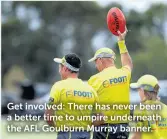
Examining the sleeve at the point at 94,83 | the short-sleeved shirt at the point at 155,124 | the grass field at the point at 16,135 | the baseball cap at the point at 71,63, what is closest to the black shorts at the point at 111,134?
the short-sleeved shirt at the point at 155,124

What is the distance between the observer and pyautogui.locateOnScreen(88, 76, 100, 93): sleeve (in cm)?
466

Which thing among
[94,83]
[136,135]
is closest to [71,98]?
[94,83]

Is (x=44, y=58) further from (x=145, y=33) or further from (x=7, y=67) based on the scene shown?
(x=145, y=33)

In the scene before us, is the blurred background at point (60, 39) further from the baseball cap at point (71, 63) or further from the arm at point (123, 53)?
the baseball cap at point (71, 63)

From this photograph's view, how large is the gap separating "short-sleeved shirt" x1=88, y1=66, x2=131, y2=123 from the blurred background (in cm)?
40

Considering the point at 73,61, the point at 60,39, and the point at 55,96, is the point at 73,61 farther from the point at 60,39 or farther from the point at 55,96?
the point at 60,39

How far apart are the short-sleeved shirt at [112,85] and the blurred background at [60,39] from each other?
401mm

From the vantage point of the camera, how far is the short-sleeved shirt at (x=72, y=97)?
4297 mm

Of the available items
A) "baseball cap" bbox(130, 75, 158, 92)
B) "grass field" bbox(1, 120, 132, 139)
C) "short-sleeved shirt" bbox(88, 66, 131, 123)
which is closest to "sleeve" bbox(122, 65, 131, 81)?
"short-sleeved shirt" bbox(88, 66, 131, 123)

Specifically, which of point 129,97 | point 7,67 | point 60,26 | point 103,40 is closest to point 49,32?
point 60,26

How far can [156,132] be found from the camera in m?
4.77

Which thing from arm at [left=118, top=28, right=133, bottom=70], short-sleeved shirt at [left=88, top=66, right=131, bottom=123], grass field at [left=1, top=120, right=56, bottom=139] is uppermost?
arm at [left=118, top=28, right=133, bottom=70]

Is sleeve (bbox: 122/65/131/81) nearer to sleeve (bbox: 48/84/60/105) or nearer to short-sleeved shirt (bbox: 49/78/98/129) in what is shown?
short-sleeved shirt (bbox: 49/78/98/129)

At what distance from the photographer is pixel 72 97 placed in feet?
14.3
